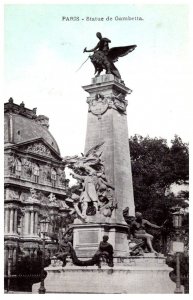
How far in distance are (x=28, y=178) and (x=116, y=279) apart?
127 ft

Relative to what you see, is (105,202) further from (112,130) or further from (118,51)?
(118,51)

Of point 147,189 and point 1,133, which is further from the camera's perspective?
point 147,189

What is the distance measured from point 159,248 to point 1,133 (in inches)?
917

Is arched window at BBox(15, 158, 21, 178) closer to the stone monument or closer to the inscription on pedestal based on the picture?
the stone monument

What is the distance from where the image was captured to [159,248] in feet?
125

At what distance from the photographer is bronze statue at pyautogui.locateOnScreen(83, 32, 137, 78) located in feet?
77.1

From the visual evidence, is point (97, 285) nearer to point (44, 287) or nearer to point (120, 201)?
point (44, 287)

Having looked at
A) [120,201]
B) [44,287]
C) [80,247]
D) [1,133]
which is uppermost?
[1,133]

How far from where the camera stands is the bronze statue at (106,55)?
77.1ft

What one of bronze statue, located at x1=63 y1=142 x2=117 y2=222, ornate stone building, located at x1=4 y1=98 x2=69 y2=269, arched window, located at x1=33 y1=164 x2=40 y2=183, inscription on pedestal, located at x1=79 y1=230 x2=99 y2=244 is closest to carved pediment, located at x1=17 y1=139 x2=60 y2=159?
ornate stone building, located at x1=4 y1=98 x2=69 y2=269

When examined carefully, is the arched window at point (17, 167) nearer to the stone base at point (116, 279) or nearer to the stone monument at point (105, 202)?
the stone monument at point (105, 202)

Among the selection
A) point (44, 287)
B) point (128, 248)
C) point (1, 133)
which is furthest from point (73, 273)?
point (1, 133)

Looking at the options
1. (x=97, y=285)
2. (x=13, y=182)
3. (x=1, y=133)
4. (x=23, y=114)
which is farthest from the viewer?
(x=23, y=114)

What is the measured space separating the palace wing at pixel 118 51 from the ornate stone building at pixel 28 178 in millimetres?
26694
